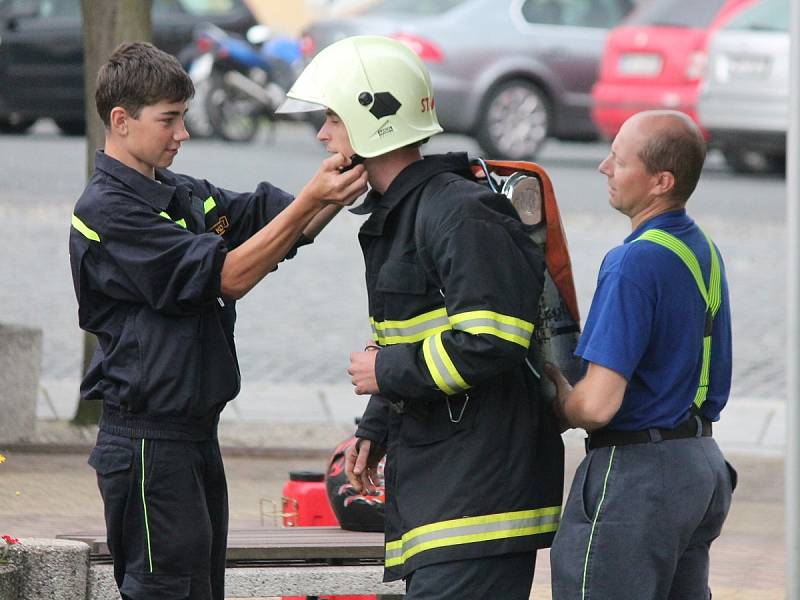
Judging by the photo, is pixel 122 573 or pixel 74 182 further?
pixel 74 182

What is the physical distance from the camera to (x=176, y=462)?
12.6 feet

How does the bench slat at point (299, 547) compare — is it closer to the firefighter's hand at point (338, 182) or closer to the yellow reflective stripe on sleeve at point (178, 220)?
the yellow reflective stripe on sleeve at point (178, 220)

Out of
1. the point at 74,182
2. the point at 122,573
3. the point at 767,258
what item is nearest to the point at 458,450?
the point at 122,573

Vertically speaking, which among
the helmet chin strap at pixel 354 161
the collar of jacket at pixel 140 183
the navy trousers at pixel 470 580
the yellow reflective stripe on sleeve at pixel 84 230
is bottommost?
the navy trousers at pixel 470 580

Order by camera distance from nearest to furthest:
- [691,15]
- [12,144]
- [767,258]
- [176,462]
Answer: [176,462], [767,258], [691,15], [12,144]

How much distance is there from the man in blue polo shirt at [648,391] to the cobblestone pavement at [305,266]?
16.9 ft

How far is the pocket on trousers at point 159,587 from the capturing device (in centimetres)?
383

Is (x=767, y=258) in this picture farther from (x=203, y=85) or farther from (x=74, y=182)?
(x=203, y=85)

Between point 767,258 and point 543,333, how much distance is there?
9.60 meters

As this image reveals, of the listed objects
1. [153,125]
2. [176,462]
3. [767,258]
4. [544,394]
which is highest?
[153,125]

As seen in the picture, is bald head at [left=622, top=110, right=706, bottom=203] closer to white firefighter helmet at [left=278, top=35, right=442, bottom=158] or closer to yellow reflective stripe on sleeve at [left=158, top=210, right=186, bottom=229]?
white firefighter helmet at [left=278, top=35, right=442, bottom=158]

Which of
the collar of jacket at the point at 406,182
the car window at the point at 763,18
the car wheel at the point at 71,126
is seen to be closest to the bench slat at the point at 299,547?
the collar of jacket at the point at 406,182

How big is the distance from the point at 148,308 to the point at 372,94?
76 cm

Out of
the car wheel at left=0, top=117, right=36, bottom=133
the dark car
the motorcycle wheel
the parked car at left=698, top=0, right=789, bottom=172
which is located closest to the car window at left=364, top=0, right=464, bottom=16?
the motorcycle wheel
